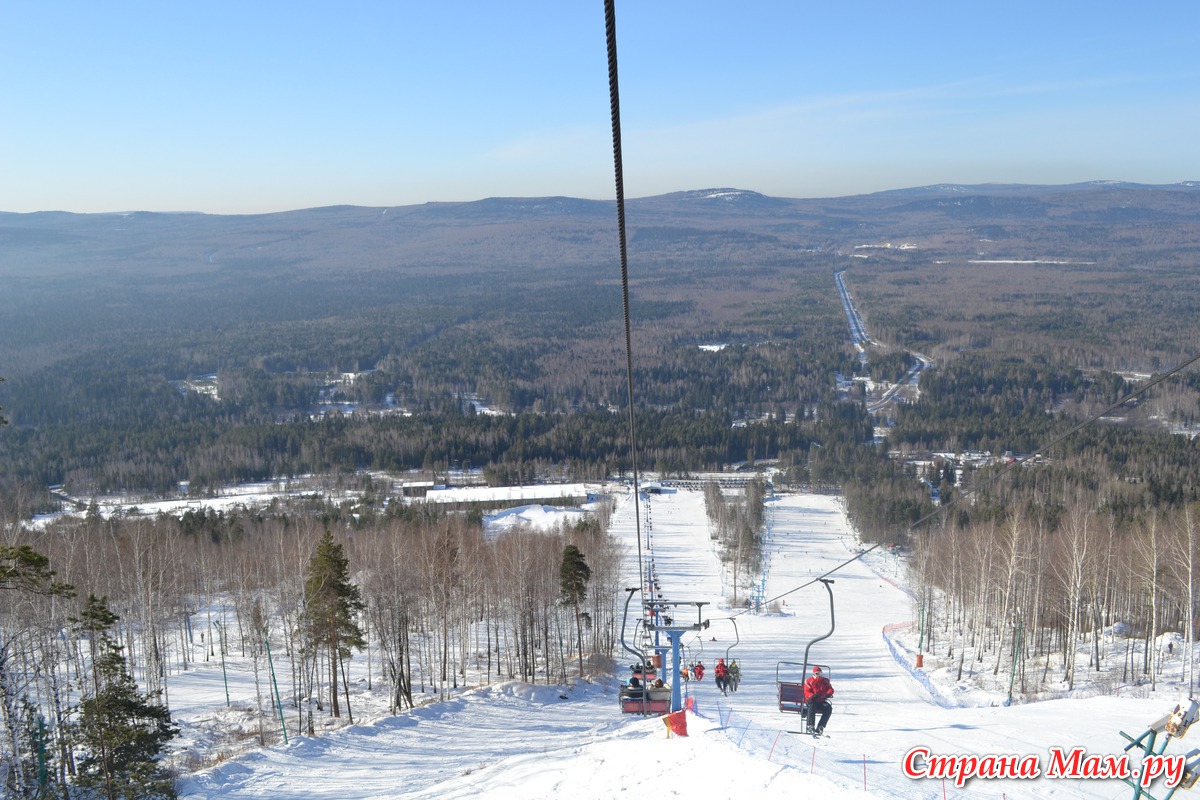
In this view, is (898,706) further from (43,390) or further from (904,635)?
Result: (43,390)

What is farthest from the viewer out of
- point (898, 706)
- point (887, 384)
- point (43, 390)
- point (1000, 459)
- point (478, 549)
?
point (887, 384)

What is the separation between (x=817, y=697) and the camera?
1332 centimetres

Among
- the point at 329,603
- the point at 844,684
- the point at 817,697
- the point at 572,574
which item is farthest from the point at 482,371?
the point at 817,697

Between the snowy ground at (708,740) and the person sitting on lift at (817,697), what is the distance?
0.36 metres

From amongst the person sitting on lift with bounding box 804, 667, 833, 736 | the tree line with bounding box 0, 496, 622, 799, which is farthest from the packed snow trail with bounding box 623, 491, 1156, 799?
the tree line with bounding box 0, 496, 622, 799

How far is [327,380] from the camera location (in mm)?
126812

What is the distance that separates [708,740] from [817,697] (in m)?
2.06

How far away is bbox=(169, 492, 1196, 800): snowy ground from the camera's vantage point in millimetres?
11133

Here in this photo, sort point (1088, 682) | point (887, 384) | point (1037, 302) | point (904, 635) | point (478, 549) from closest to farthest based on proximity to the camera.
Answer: point (1088, 682)
point (478, 549)
point (904, 635)
point (887, 384)
point (1037, 302)

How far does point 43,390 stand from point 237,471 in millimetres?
50839

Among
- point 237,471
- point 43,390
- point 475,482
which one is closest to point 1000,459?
point 475,482

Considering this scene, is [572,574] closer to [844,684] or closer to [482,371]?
[844,684]

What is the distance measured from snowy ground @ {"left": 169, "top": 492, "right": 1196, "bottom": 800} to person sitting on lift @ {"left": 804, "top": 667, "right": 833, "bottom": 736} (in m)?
0.36

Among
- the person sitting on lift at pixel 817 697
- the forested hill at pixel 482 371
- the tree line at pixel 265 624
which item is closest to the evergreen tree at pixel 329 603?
the tree line at pixel 265 624
